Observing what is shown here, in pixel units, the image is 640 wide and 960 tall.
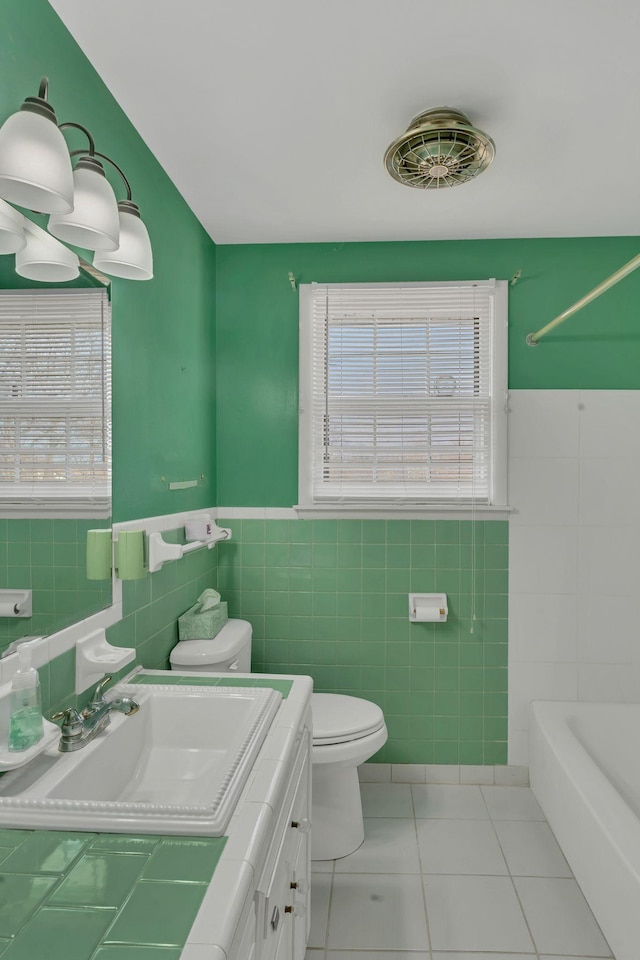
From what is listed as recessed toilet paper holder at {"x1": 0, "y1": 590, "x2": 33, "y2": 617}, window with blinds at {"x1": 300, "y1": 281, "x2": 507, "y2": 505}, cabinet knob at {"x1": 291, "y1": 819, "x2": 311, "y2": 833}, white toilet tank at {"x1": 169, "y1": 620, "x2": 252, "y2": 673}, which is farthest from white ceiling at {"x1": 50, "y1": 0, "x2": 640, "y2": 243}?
cabinet knob at {"x1": 291, "y1": 819, "x2": 311, "y2": 833}

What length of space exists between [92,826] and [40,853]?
0.27 feet

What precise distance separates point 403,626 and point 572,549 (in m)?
0.85

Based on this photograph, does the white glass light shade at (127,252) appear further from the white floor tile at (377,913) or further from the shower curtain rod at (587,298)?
the white floor tile at (377,913)

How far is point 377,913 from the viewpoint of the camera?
1.91 metres

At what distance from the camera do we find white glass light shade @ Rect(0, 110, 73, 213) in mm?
1043

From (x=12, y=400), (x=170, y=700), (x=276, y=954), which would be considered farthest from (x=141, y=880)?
(x=12, y=400)

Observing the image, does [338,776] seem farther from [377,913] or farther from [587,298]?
[587,298]

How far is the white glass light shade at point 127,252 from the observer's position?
1.45 meters

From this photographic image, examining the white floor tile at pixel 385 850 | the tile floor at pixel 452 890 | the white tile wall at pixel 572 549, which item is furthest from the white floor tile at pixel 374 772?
the white tile wall at pixel 572 549

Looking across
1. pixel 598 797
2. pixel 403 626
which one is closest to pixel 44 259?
pixel 403 626

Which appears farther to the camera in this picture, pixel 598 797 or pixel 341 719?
pixel 341 719

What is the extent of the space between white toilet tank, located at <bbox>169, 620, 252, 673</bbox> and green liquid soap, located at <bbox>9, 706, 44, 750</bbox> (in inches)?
35.1

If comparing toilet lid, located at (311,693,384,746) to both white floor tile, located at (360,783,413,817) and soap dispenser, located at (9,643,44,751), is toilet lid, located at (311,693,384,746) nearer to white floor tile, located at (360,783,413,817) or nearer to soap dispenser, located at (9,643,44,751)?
white floor tile, located at (360,783,413,817)

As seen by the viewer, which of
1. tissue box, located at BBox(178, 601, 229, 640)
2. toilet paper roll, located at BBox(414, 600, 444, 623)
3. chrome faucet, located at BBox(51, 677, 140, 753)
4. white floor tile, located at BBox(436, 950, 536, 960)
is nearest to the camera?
chrome faucet, located at BBox(51, 677, 140, 753)
